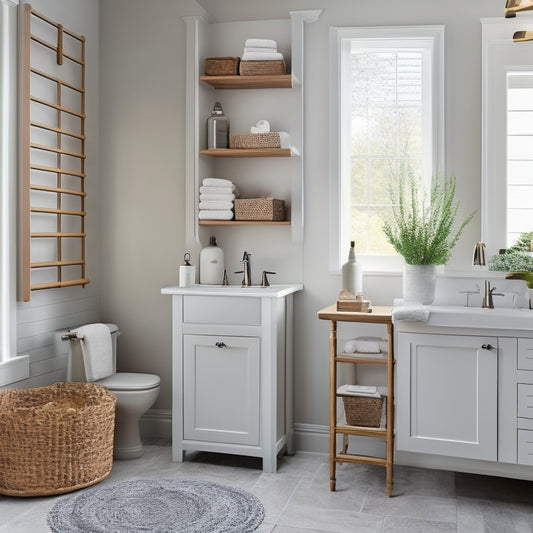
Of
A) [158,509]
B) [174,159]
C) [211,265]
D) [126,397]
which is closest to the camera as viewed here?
[158,509]

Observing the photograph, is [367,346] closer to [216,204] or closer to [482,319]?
[482,319]

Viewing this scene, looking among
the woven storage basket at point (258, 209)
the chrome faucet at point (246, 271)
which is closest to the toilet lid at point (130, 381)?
the chrome faucet at point (246, 271)

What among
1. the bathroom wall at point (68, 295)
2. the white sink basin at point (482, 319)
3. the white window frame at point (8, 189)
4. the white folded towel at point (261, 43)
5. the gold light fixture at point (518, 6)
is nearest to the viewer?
the gold light fixture at point (518, 6)

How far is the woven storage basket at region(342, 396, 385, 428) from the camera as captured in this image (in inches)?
139

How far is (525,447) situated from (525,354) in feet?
1.42

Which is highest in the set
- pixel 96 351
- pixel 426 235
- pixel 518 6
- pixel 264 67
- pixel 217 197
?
pixel 264 67

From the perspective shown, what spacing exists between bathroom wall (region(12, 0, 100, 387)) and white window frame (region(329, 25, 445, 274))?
4.96ft

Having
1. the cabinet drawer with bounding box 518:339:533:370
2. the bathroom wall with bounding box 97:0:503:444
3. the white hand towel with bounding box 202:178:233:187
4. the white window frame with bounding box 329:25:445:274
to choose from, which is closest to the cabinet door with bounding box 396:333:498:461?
the cabinet drawer with bounding box 518:339:533:370

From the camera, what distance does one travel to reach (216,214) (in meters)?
4.06

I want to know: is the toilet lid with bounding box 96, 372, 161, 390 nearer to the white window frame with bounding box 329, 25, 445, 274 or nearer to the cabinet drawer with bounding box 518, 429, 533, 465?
the white window frame with bounding box 329, 25, 445, 274

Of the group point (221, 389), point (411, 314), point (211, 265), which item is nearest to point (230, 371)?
point (221, 389)

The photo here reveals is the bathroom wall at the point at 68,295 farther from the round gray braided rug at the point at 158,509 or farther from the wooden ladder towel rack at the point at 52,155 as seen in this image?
the round gray braided rug at the point at 158,509

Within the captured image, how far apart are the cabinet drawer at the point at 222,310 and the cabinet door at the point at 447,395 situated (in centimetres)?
79

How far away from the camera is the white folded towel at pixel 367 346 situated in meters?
3.57
